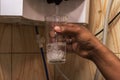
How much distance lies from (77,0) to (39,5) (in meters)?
0.18

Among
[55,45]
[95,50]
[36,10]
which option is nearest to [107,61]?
[95,50]

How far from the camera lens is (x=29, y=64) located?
1.28m

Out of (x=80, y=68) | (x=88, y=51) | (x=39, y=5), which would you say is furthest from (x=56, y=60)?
(x=80, y=68)

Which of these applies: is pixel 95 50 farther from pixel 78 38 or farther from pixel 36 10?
pixel 36 10

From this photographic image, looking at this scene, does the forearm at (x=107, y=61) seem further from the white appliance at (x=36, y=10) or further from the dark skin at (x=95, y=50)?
the white appliance at (x=36, y=10)

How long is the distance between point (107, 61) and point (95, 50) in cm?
6

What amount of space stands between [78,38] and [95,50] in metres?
0.08

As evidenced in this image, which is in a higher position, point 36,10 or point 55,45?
point 36,10

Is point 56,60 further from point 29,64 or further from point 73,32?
point 29,64

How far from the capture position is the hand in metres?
0.79

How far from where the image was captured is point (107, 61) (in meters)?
0.87

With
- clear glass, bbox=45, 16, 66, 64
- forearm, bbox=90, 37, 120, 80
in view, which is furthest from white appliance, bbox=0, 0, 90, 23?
forearm, bbox=90, 37, 120, 80

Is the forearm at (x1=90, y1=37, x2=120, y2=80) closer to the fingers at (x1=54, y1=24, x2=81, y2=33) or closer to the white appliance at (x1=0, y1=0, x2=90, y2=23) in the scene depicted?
the fingers at (x1=54, y1=24, x2=81, y2=33)

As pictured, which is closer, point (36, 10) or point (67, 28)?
point (67, 28)
